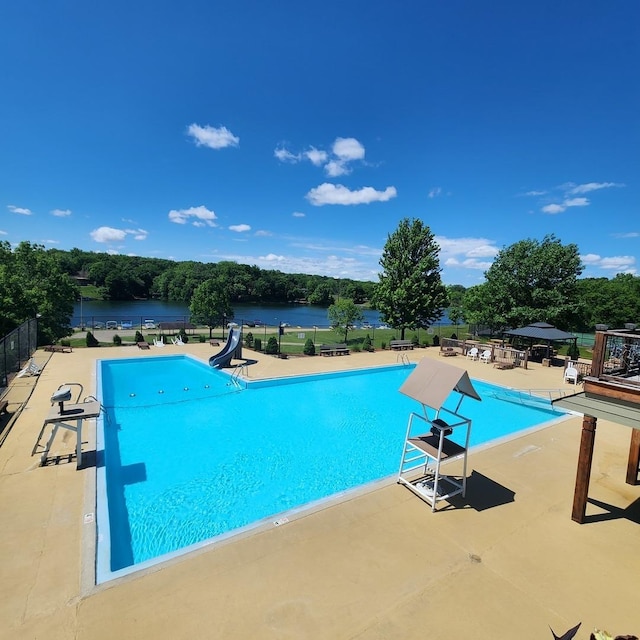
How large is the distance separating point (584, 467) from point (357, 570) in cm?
333

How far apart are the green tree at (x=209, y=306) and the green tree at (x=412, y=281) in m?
10.8

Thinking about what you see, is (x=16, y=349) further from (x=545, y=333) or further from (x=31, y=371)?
(x=545, y=333)

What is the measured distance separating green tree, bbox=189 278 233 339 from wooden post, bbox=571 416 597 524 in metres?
22.6

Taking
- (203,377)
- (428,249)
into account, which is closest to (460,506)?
(203,377)

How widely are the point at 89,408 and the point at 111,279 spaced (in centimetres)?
7530

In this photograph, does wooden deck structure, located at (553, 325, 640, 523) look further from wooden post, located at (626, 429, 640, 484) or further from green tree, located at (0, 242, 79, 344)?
green tree, located at (0, 242, 79, 344)

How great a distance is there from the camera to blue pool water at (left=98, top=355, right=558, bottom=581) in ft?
18.6

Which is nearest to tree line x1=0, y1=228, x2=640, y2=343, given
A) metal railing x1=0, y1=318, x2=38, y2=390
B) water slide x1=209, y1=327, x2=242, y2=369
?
metal railing x1=0, y1=318, x2=38, y2=390

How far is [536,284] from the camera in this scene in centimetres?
2105

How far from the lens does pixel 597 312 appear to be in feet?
129

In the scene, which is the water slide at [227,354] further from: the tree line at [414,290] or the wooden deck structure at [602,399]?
the wooden deck structure at [602,399]

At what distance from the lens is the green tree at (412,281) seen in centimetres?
2162

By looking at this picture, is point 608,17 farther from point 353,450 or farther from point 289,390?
point 289,390

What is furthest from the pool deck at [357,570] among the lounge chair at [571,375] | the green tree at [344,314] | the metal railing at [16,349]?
the green tree at [344,314]
